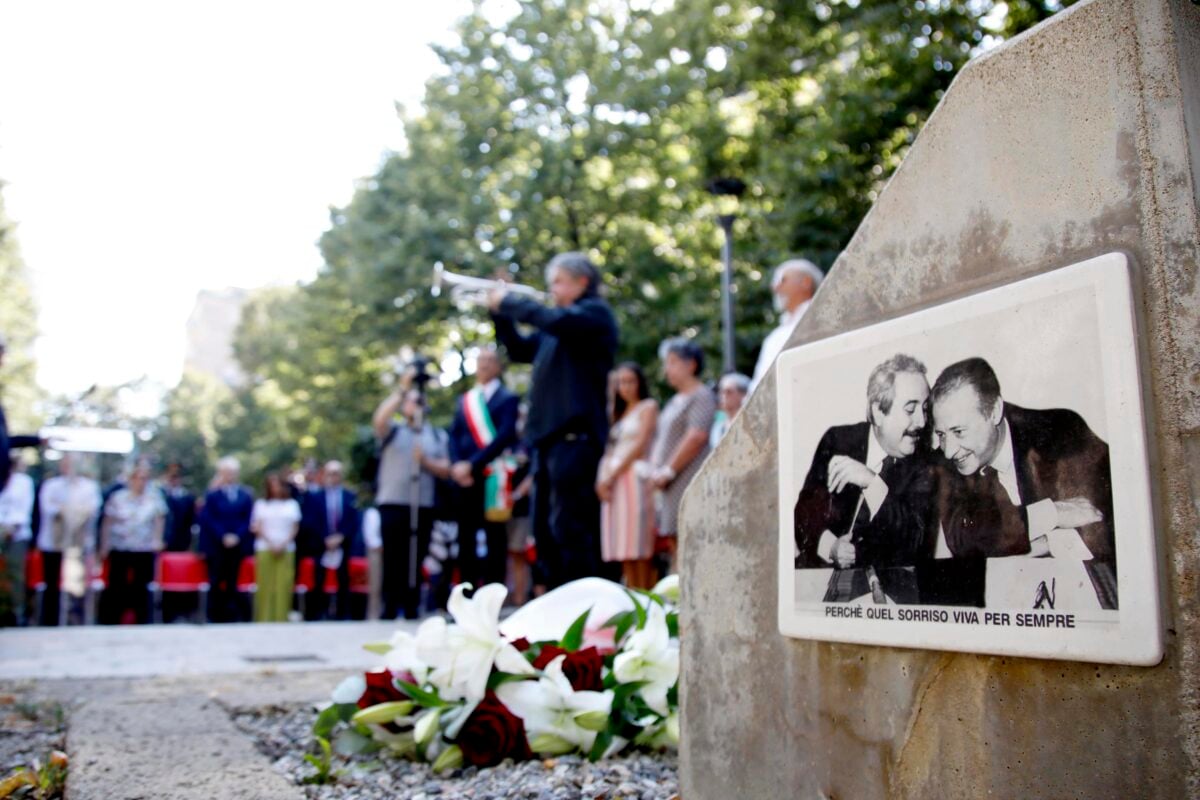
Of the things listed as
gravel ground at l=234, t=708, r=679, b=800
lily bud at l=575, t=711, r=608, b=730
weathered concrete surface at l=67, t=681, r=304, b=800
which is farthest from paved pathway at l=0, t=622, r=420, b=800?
lily bud at l=575, t=711, r=608, b=730

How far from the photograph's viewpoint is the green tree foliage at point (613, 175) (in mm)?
15664

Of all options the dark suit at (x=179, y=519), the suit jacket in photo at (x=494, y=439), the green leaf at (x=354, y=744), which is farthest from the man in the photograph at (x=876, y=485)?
the dark suit at (x=179, y=519)

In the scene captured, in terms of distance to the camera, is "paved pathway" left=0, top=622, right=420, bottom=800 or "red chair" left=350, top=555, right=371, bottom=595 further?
"red chair" left=350, top=555, right=371, bottom=595

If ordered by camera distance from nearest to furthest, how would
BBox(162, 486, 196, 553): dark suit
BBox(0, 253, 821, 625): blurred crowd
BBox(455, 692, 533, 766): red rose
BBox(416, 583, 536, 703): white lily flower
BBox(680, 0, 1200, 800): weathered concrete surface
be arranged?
A: BBox(680, 0, 1200, 800): weathered concrete surface
BBox(455, 692, 533, 766): red rose
BBox(416, 583, 536, 703): white lily flower
BBox(0, 253, 821, 625): blurred crowd
BBox(162, 486, 196, 553): dark suit

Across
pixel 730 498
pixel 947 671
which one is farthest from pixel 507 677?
pixel 947 671

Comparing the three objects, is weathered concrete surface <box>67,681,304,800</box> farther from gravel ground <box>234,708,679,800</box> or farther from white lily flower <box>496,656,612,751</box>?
white lily flower <box>496,656,612,751</box>

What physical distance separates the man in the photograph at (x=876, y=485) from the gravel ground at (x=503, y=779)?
809 millimetres

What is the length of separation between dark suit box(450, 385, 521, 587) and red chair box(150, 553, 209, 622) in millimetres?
5920

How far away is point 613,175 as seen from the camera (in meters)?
21.8

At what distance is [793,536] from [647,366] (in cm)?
1776

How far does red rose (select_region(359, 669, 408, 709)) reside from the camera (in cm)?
291

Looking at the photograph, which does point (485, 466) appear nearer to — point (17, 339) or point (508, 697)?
point (508, 697)

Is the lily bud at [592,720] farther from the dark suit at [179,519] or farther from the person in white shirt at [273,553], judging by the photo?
the dark suit at [179,519]

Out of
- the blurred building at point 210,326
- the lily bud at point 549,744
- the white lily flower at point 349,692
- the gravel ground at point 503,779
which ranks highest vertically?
the blurred building at point 210,326
